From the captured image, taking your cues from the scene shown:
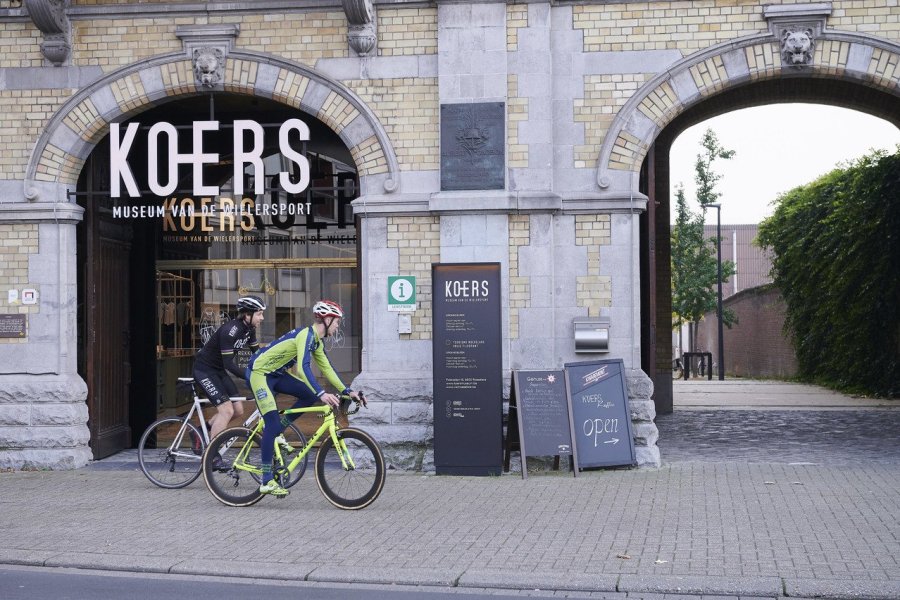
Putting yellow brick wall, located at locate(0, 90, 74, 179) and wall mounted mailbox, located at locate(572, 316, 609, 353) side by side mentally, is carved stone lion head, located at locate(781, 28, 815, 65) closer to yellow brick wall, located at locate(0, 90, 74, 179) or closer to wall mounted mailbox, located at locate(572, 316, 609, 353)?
wall mounted mailbox, located at locate(572, 316, 609, 353)

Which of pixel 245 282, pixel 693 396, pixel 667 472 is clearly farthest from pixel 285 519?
pixel 693 396

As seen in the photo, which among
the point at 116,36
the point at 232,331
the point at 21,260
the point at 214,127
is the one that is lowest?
the point at 232,331

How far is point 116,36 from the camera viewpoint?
493 inches

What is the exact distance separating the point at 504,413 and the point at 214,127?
428 cm

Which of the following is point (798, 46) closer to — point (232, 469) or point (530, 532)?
point (530, 532)

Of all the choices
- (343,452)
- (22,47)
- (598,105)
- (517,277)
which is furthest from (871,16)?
(22,47)

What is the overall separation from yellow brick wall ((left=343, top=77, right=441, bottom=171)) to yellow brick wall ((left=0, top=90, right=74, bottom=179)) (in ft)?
11.0

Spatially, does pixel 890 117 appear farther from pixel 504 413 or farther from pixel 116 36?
pixel 116 36

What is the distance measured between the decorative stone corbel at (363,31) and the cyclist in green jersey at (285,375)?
3.63m

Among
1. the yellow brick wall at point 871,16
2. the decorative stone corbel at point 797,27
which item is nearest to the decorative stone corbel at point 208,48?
the decorative stone corbel at point 797,27

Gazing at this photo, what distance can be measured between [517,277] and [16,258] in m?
5.42

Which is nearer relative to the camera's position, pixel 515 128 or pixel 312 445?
pixel 312 445

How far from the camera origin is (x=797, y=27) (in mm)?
11734

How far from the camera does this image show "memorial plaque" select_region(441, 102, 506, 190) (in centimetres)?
1194
